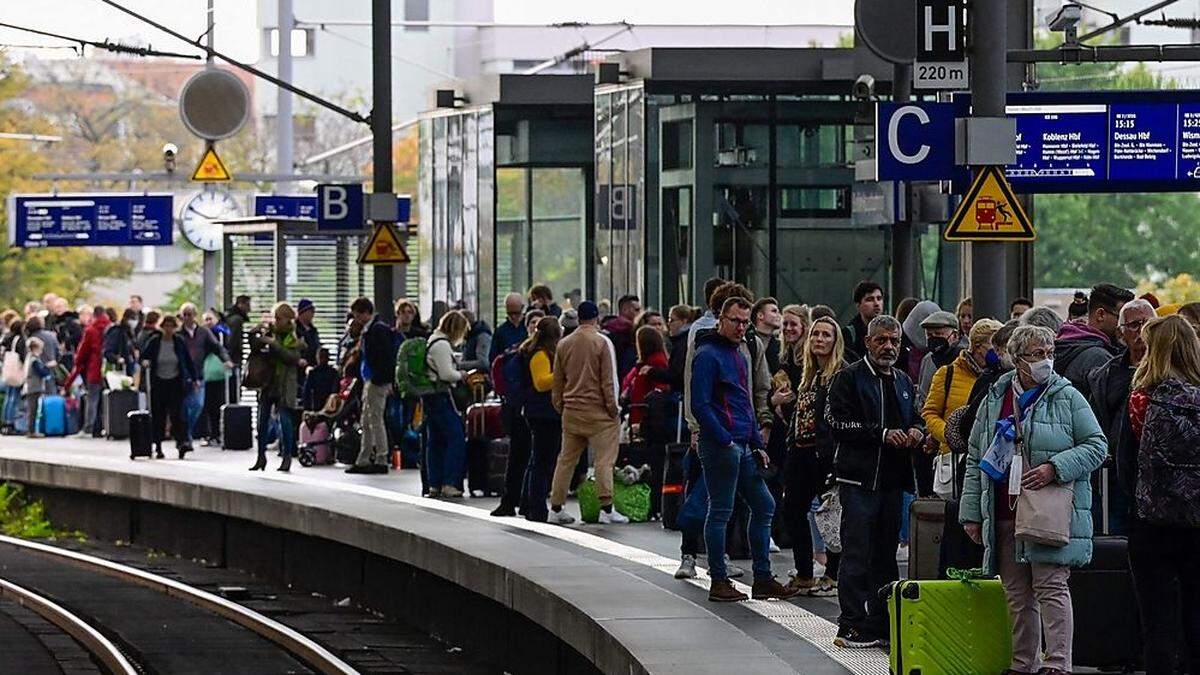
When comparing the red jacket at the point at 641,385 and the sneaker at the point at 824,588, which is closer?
the sneaker at the point at 824,588

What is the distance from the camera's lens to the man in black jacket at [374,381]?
25375mm

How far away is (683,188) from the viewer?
31312 mm

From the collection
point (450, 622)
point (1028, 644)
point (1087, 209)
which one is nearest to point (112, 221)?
point (1087, 209)

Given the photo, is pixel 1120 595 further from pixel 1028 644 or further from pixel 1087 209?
pixel 1087 209

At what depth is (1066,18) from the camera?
24.1m

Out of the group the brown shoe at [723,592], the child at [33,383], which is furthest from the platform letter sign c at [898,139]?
the child at [33,383]

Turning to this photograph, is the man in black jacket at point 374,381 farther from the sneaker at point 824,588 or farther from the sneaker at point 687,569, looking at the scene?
the sneaker at point 824,588

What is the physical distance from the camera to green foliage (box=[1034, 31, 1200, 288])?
2905 centimetres

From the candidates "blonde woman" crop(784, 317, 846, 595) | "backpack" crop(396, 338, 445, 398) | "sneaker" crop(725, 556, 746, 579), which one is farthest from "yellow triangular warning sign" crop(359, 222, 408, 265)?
"blonde woman" crop(784, 317, 846, 595)

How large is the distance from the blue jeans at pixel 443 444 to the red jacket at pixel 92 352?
12084 millimetres

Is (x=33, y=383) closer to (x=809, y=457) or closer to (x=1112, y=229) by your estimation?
(x=1112, y=229)

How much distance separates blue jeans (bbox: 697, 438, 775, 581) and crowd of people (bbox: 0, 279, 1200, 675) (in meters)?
0.01

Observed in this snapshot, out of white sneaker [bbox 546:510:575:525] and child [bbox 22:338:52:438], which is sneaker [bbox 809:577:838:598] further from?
child [bbox 22:338:52:438]

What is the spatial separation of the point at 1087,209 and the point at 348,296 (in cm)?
2133
